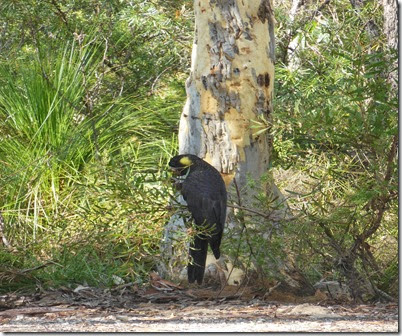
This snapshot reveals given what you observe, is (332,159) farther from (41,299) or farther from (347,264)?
(41,299)

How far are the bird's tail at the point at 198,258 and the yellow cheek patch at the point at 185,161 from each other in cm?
41

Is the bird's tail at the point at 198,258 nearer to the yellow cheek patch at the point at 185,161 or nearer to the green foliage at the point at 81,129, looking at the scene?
the green foliage at the point at 81,129

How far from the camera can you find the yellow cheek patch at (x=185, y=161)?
15.7 feet

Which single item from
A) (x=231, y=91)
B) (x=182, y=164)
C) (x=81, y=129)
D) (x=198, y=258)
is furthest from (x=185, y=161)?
(x=81, y=129)

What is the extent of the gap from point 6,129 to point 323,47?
302 centimetres

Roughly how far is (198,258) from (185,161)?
56 centimetres

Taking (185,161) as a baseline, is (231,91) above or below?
above

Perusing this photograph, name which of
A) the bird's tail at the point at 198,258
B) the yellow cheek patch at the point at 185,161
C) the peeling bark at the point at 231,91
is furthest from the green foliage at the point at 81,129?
the peeling bark at the point at 231,91

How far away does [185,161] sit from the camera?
4.80 metres

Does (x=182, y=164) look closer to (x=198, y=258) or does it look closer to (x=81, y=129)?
(x=198, y=258)

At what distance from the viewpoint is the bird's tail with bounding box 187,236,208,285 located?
4.92 meters

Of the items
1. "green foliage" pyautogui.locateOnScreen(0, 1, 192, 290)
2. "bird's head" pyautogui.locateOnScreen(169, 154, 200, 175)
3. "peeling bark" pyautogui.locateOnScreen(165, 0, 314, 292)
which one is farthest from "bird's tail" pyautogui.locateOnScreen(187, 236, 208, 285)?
"peeling bark" pyautogui.locateOnScreen(165, 0, 314, 292)

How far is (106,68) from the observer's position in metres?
9.09

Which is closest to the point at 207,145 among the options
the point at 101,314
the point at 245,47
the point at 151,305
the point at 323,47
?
the point at 245,47
